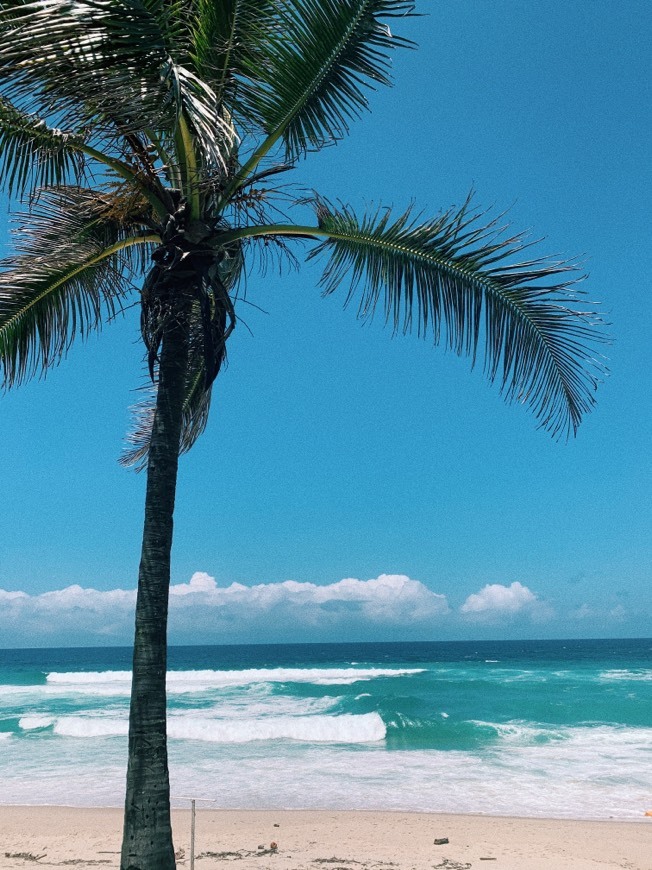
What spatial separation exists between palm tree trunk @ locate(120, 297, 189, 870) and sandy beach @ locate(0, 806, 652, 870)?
11.5 ft

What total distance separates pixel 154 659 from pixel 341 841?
17.8 ft

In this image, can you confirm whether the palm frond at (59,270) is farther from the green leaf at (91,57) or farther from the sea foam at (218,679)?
the sea foam at (218,679)

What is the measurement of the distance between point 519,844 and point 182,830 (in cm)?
404

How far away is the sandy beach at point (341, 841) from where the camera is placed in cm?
736

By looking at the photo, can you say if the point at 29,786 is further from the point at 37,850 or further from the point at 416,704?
the point at 416,704

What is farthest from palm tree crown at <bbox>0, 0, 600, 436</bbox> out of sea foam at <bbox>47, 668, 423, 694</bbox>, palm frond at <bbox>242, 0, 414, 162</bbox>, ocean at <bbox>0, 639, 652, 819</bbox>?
sea foam at <bbox>47, 668, 423, 694</bbox>

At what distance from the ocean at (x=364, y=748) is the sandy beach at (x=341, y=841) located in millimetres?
770

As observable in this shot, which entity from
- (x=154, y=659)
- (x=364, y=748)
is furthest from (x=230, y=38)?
(x=364, y=748)

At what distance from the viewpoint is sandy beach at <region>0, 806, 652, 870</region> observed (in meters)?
7.36

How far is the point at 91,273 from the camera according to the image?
5.36m

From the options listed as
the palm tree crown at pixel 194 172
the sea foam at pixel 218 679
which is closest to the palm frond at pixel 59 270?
the palm tree crown at pixel 194 172

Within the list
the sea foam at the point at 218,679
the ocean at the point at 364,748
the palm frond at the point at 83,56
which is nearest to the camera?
the palm frond at the point at 83,56

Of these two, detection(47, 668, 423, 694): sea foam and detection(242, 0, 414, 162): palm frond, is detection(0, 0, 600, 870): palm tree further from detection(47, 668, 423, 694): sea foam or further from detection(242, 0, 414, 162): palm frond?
detection(47, 668, 423, 694): sea foam

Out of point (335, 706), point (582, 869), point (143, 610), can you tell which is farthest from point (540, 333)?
point (335, 706)
